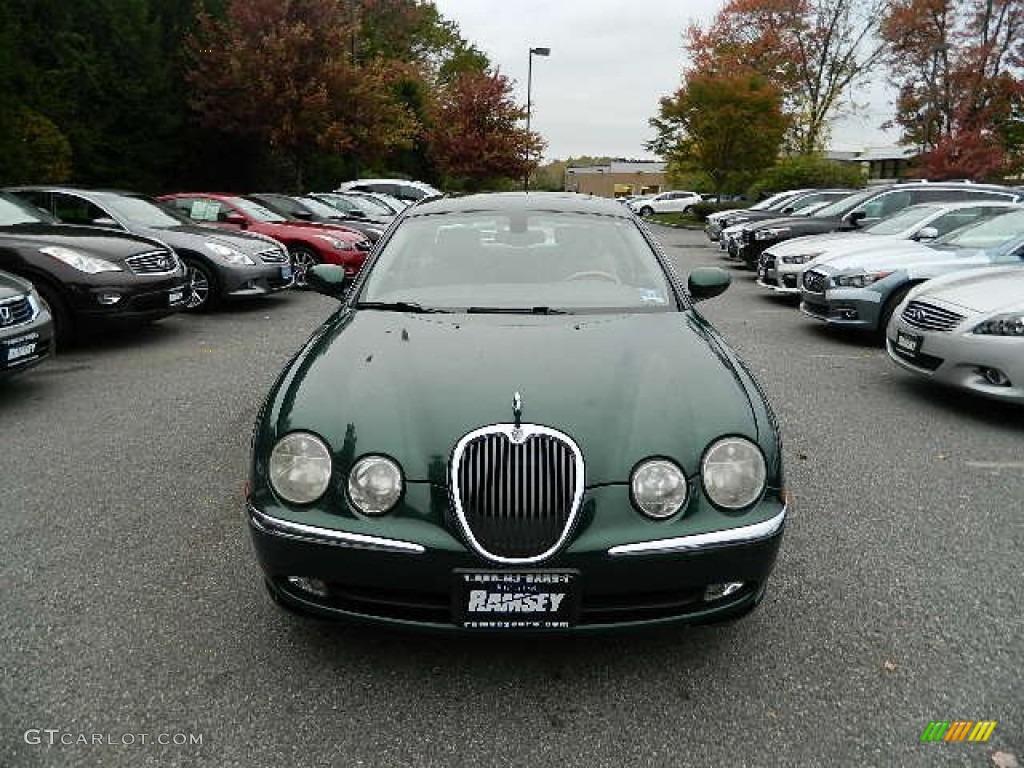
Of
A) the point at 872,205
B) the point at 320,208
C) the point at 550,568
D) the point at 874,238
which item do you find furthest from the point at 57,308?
the point at 872,205

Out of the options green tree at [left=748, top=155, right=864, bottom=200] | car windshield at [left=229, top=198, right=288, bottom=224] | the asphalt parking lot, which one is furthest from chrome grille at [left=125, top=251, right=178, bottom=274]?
green tree at [left=748, top=155, right=864, bottom=200]

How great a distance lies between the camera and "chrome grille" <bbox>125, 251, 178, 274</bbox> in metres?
7.37

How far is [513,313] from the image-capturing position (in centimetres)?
337

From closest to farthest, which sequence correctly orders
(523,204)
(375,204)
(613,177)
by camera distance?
(523,204) < (375,204) < (613,177)

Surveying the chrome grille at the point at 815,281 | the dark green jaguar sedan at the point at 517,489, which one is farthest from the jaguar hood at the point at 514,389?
the chrome grille at the point at 815,281

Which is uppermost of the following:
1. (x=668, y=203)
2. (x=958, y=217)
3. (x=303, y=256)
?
(x=668, y=203)

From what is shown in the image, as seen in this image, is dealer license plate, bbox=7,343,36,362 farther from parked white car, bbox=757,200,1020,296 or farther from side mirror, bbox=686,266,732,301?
parked white car, bbox=757,200,1020,296

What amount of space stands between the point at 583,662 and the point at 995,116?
3088cm

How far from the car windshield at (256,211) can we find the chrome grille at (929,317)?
9150 millimetres

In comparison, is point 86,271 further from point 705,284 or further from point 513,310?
point 705,284

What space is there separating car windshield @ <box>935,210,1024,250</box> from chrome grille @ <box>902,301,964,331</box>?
2.22 m

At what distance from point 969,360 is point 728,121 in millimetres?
26947

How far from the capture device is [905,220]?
33.6 feet

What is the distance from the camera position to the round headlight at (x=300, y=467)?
2432mm
